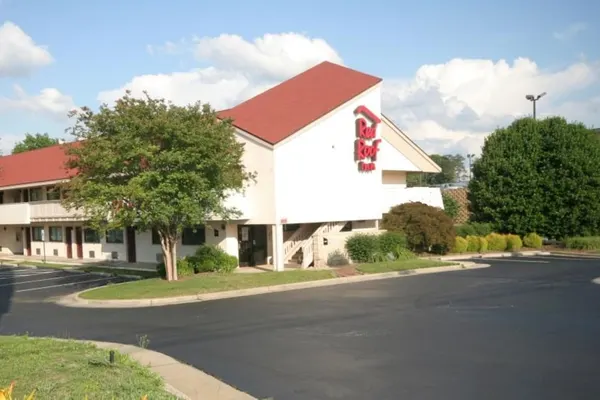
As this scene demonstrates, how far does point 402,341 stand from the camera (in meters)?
10.8

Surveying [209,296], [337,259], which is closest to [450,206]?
[337,259]

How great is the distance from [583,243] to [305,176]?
17277 mm

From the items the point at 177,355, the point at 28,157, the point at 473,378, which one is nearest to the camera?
the point at 473,378

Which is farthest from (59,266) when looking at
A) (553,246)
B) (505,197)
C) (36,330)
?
(553,246)

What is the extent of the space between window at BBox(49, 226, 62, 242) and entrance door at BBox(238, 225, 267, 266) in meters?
17.0

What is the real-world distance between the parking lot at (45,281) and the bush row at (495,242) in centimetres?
1783

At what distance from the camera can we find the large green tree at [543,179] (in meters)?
33.8

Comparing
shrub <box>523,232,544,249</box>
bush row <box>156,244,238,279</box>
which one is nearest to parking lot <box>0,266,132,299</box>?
bush row <box>156,244,238,279</box>

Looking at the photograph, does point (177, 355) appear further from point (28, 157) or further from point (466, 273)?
point (28, 157)

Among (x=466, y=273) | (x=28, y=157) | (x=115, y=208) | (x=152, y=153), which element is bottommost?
(x=466, y=273)

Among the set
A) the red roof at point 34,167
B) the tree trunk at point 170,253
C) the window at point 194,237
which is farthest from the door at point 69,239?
the tree trunk at point 170,253

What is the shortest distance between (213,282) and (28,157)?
29.4 m

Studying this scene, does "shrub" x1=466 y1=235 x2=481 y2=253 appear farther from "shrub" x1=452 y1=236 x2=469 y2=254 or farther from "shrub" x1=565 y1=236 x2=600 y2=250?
"shrub" x1=565 y1=236 x2=600 y2=250

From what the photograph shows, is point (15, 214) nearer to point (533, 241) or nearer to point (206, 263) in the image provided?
point (206, 263)
